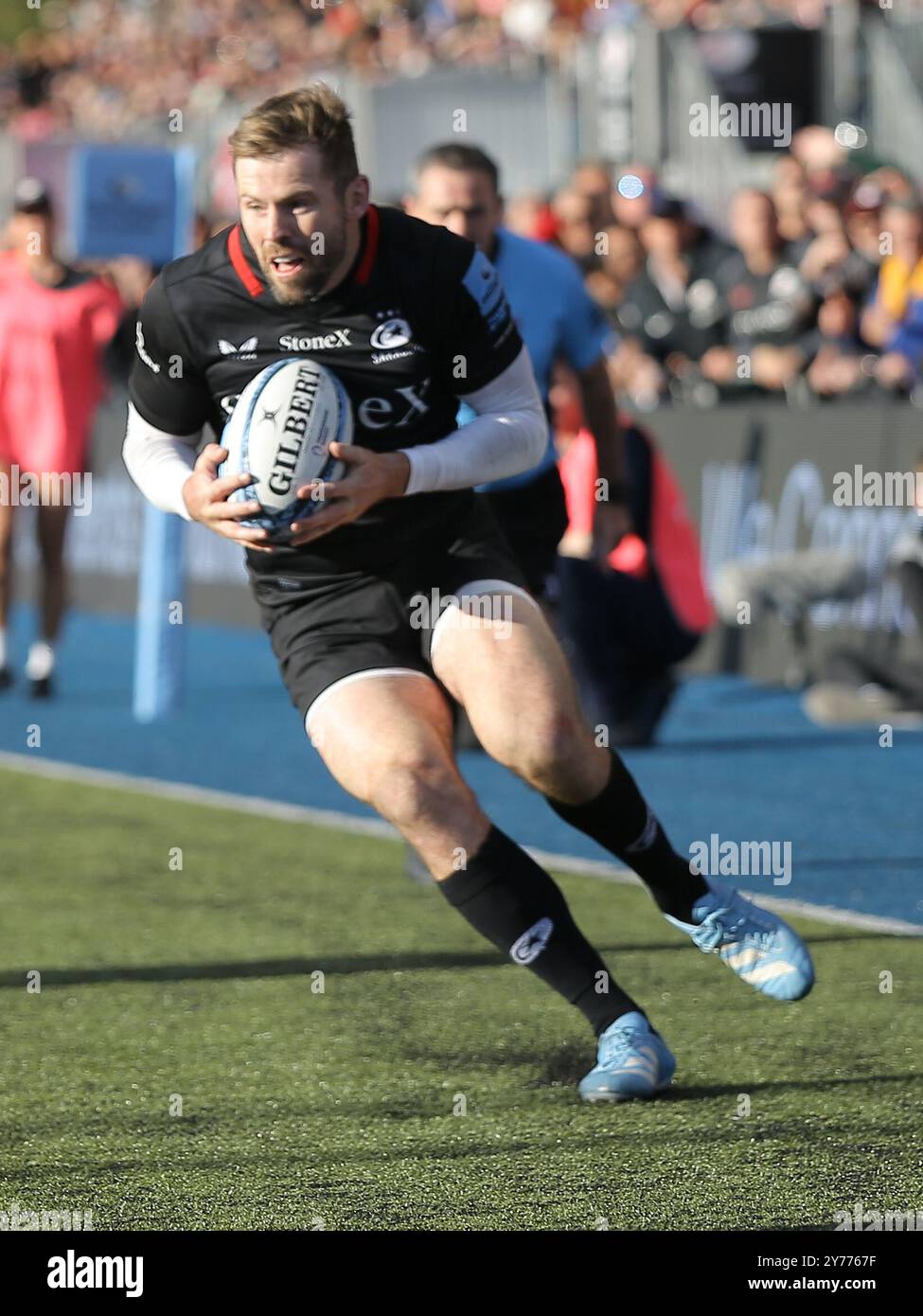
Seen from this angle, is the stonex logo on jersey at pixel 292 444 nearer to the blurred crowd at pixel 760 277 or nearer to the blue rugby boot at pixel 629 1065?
the blue rugby boot at pixel 629 1065

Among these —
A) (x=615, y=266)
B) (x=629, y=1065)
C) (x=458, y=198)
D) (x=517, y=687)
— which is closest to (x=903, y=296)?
(x=615, y=266)

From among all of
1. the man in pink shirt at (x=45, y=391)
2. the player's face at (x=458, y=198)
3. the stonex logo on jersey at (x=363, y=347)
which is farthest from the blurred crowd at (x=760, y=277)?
the stonex logo on jersey at (x=363, y=347)

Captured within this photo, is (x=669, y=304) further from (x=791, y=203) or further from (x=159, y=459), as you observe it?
(x=159, y=459)

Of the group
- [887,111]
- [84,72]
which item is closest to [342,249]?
[887,111]

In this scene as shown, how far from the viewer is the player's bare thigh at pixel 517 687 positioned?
4.93 m

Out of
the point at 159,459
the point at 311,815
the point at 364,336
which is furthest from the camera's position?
the point at 311,815

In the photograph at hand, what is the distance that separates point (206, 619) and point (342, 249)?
12.1 m

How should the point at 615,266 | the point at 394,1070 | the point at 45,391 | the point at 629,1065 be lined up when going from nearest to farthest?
the point at 629,1065 → the point at 394,1070 → the point at 45,391 → the point at 615,266

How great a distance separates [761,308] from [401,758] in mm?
8806

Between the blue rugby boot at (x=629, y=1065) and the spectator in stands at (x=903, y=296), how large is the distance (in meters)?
7.79

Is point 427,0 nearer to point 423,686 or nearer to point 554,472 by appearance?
point 554,472

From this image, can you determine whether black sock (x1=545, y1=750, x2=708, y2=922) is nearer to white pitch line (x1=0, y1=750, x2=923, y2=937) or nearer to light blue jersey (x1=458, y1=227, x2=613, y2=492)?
white pitch line (x1=0, y1=750, x2=923, y2=937)

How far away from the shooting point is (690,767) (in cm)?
1016

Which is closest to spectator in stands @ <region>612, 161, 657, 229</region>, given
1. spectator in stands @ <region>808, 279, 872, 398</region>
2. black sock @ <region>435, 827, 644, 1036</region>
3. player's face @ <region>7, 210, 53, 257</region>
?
spectator in stands @ <region>808, 279, 872, 398</region>
